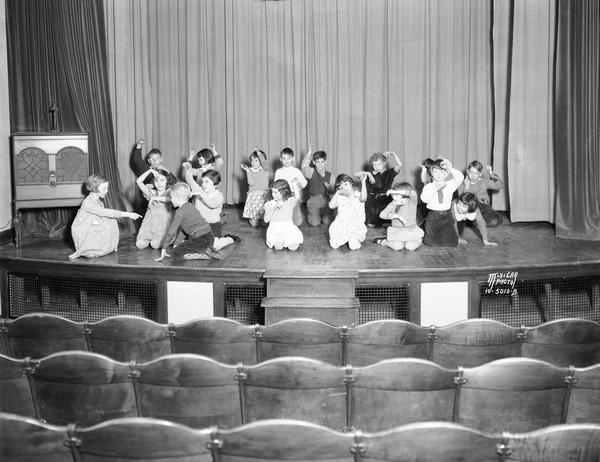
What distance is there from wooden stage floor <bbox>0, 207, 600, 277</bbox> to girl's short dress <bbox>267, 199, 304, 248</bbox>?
12cm

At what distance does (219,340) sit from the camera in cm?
419

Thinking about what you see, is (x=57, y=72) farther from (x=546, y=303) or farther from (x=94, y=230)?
(x=546, y=303)

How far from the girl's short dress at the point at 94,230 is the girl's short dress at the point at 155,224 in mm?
394

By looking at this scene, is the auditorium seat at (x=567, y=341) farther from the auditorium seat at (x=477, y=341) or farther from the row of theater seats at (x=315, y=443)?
the row of theater seats at (x=315, y=443)

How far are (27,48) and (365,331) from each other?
5768 mm

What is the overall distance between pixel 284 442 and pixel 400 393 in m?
0.91

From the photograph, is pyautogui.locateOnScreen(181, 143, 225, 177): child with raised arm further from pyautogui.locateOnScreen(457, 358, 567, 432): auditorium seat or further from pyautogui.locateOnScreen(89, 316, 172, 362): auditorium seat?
pyautogui.locateOnScreen(457, 358, 567, 432): auditorium seat

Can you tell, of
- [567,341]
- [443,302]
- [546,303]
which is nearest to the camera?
[567,341]

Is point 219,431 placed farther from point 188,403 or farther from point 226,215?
point 226,215

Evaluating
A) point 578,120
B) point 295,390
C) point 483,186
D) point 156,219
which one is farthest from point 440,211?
point 295,390

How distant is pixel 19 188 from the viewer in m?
7.30

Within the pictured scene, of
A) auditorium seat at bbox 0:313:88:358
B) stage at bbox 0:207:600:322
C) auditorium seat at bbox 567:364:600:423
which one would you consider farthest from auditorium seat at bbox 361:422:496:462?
stage at bbox 0:207:600:322

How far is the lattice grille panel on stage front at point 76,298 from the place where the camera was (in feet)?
21.3

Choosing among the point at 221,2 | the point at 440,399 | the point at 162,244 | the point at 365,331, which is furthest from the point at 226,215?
the point at 440,399
